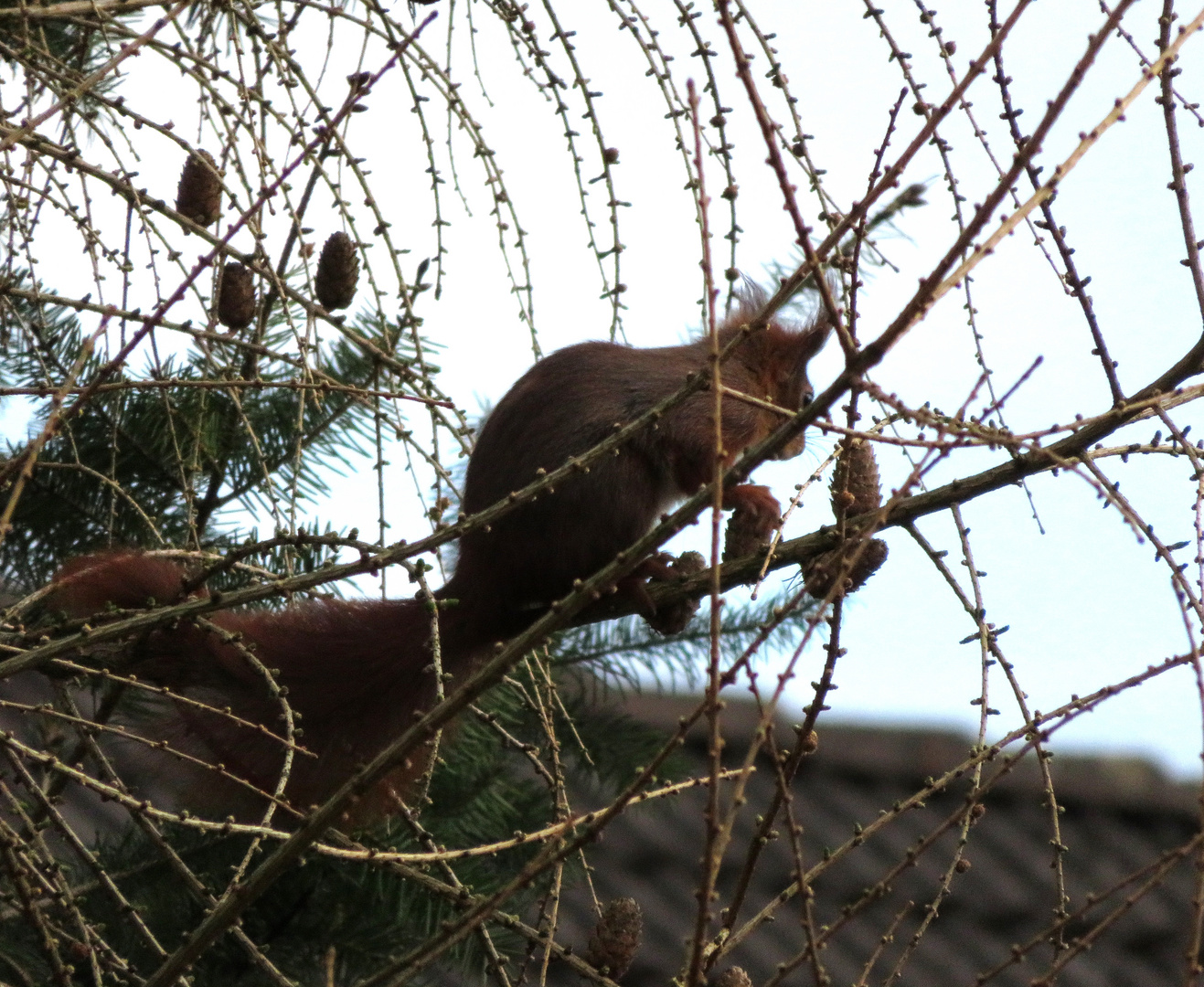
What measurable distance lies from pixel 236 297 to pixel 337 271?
145mm

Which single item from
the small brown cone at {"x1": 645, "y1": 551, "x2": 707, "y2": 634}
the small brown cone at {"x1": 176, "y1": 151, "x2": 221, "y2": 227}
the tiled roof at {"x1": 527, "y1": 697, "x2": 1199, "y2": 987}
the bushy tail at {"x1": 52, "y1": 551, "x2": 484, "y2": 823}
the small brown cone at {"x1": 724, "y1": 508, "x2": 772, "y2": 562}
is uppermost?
the small brown cone at {"x1": 176, "y1": 151, "x2": 221, "y2": 227}

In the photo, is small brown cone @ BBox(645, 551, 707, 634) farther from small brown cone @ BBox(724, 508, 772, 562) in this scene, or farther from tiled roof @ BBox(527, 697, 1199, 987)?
tiled roof @ BBox(527, 697, 1199, 987)

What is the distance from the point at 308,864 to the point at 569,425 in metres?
0.71

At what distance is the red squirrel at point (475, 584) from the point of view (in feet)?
6.10

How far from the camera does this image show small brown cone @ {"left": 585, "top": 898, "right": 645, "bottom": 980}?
144 centimetres

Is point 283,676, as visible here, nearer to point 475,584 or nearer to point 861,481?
point 475,584

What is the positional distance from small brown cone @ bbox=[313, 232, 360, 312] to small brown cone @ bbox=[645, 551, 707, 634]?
1.94 ft

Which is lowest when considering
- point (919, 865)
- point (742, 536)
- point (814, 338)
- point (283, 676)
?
point (919, 865)

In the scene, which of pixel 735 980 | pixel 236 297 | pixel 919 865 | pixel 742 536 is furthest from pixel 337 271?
pixel 919 865

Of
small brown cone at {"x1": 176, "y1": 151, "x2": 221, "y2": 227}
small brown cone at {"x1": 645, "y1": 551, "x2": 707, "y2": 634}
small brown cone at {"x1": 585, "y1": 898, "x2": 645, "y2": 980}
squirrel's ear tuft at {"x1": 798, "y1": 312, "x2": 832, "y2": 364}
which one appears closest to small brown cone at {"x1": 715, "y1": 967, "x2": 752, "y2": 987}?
small brown cone at {"x1": 585, "y1": 898, "x2": 645, "y2": 980}

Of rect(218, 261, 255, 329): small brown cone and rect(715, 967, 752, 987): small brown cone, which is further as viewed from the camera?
rect(218, 261, 255, 329): small brown cone

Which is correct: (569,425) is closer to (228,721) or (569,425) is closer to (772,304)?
(228,721)

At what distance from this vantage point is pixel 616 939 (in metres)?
1.44

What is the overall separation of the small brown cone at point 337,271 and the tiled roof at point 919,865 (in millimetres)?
2171
